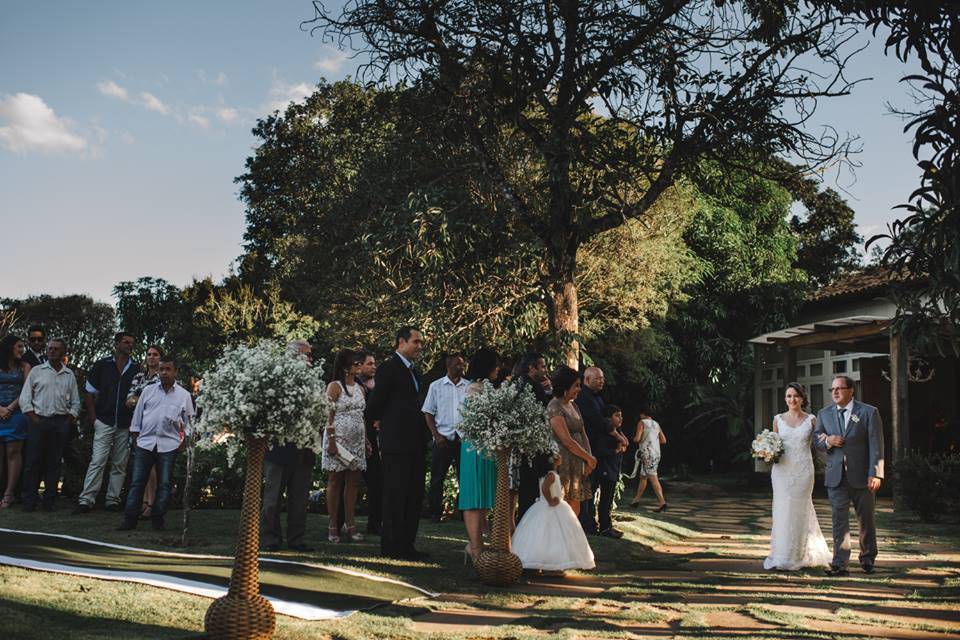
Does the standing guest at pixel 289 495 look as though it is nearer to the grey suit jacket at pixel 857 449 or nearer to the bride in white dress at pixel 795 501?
the bride in white dress at pixel 795 501

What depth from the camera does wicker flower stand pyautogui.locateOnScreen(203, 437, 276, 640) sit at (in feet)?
15.7

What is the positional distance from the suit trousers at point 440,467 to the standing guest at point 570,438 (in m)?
1.79

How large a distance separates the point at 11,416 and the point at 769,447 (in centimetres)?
843

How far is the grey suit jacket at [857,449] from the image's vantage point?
8695mm

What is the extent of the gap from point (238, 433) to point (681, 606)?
137 inches

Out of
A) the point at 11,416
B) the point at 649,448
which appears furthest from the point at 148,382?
the point at 649,448

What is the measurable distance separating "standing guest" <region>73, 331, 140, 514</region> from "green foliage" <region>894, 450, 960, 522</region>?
1164 cm

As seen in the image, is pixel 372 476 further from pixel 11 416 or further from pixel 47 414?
pixel 11 416

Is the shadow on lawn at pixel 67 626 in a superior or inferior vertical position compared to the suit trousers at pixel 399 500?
inferior

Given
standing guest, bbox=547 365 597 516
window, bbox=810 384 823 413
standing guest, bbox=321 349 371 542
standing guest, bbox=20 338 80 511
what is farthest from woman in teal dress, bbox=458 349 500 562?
window, bbox=810 384 823 413

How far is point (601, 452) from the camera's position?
37.0 ft

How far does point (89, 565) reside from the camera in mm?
6590

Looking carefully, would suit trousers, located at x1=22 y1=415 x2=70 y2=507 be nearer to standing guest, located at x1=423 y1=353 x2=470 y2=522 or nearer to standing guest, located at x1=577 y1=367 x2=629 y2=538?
standing guest, located at x1=423 y1=353 x2=470 y2=522

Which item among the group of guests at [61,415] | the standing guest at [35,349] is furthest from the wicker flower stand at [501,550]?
the standing guest at [35,349]
